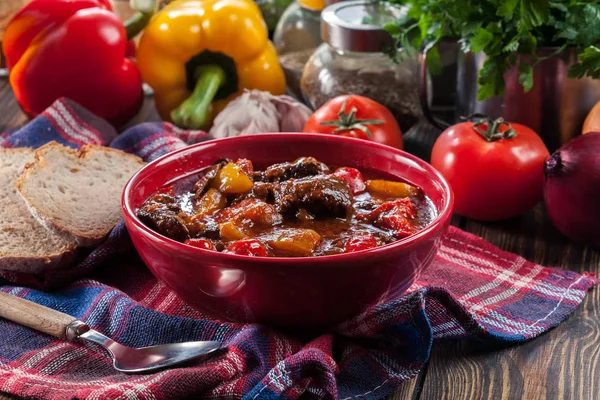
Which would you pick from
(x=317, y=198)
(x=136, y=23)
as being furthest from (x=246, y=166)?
(x=136, y=23)

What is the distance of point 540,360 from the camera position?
88.7 inches

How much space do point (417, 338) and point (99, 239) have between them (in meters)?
1.15

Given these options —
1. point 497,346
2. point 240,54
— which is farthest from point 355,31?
point 497,346

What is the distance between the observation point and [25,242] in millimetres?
2689

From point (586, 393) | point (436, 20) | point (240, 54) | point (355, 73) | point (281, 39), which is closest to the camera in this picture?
point (586, 393)

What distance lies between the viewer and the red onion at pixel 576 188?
9.14 feet

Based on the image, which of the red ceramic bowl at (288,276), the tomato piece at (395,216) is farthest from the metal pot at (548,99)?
the tomato piece at (395,216)

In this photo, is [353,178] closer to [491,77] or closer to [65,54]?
[491,77]

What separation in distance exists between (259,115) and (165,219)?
1.60 metres

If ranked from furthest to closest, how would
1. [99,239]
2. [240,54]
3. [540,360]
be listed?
[240,54] < [99,239] < [540,360]

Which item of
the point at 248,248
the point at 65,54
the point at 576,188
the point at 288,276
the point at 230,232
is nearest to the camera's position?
the point at 288,276

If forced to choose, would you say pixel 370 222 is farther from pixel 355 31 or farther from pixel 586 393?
pixel 355 31

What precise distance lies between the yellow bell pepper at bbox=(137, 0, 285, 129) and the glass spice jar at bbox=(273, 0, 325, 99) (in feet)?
0.63

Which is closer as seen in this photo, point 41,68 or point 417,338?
point 417,338
